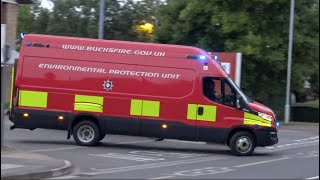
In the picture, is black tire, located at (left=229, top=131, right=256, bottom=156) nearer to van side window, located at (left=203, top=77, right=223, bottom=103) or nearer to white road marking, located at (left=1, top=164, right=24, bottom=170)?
van side window, located at (left=203, top=77, right=223, bottom=103)

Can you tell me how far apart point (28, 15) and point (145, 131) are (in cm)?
2885

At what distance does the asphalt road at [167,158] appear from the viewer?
14.0 m

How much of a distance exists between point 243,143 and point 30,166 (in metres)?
6.65

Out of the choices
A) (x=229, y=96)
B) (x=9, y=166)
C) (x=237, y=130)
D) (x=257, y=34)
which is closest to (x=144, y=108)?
(x=229, y=96)

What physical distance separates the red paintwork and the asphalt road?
116 centimetres

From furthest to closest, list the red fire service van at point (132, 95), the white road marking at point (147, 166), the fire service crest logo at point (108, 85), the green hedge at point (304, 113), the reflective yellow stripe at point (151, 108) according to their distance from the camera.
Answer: the green hedge at point (304, 113), the fire service crest logo at point (108, 85), the reflective yellow stripe at point (151, 108), the red fire service van at point (132, 95), the white road marking at point (147, 166)

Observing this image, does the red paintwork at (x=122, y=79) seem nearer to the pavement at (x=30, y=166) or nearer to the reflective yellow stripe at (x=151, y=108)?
the reflective yellow stripe at (x=151, y=108)

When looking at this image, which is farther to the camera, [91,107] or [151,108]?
[91,107]

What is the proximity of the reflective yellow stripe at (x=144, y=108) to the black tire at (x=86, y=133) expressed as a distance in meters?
1.23

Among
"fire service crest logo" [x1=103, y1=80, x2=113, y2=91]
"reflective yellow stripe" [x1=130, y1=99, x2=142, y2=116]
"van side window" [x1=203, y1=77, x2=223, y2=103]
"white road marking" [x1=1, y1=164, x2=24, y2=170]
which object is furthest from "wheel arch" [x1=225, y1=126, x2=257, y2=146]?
"white road marking" [x1=1, y1=164, x2=24, y2=170]

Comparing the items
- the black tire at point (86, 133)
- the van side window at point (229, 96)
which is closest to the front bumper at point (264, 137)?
the van side window at point (229, 96)

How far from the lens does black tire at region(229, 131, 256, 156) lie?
1834cm

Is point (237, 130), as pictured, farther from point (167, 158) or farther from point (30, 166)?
point (30, 166)

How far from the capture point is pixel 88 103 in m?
19.1
